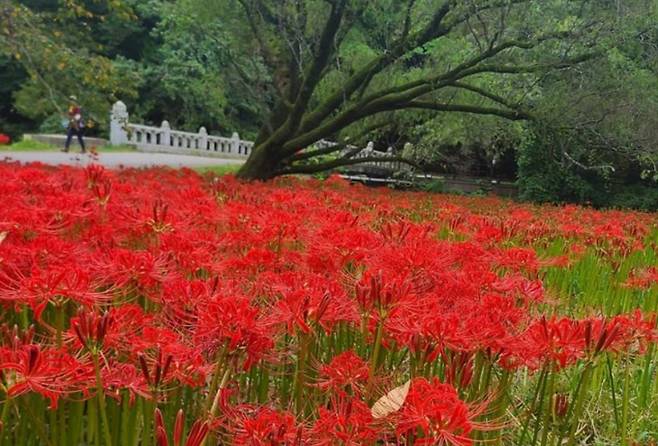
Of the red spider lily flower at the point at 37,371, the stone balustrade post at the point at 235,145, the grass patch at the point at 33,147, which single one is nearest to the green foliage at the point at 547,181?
the grass patch at the point at 33,147

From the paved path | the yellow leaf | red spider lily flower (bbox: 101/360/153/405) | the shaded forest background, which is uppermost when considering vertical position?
the shaded forest background

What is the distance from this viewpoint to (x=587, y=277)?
3936 mm

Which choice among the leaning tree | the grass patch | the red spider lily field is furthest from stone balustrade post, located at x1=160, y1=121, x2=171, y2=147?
the red spider lily field

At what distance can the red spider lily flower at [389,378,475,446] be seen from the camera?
91cm

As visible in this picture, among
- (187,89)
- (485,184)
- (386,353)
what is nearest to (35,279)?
(386,353)

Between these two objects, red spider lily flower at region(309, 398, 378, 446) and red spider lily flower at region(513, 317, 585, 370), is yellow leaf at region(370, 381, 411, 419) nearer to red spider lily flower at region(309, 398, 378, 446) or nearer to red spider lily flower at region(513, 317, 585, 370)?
red spider lily flower at region(309, 398, 378, 446)

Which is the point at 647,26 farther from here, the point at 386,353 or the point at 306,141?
the point at 386,353

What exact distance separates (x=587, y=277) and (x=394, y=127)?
10765 millimetres

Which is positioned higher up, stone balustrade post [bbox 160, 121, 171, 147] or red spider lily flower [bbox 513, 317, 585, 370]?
stone balustrade post [bbox 160, 121, 171, 147]

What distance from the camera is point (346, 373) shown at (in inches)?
48.3

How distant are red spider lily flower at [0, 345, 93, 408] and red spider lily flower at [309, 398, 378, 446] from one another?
1.30 feet

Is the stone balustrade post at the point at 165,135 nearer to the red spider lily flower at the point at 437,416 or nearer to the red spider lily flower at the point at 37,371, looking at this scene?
the red spider lily flower at the point at 37,371

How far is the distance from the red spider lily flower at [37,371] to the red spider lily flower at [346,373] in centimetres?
46

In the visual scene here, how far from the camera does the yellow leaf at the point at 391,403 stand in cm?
98
